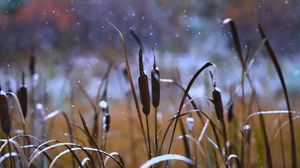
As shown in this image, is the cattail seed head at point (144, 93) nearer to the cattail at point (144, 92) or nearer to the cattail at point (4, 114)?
the cattail at point (144, 92)

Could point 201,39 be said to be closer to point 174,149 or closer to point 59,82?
point 59,82

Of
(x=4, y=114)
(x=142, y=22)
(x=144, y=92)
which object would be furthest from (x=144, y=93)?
(x=142, y=22)

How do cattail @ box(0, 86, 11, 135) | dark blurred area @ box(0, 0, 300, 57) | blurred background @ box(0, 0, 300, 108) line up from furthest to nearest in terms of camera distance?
dark blurred area @ box(0, 0, 300, 57) < blurred background @ box(0, 0, 300, 108) < cattail @ box(0, 86, 11, 135)

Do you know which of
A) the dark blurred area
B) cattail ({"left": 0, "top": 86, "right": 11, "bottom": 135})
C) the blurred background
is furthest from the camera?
the dark blurred area

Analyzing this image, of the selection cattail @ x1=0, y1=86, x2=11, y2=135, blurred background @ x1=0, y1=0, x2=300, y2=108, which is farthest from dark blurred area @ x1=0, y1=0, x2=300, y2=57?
cattail @ x1=0, y1=86, x2=11, y2=135

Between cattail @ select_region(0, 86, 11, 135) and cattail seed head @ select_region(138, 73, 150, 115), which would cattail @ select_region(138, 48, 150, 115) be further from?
cattail @ select_region(0, 86, 11, 135)

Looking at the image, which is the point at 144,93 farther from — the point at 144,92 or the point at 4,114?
the point at 4,114

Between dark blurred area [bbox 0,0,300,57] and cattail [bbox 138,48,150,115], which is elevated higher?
dark blurred area [bbox 0,0,300,57]

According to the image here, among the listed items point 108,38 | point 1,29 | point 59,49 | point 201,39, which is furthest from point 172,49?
point 1,29
